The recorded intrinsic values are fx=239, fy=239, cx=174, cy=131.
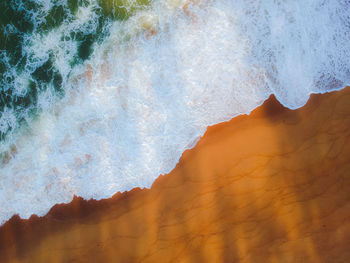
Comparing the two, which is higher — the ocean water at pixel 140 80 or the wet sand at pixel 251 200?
the ocean water at pixel 140 80

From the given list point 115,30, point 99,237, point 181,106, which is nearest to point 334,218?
point 181,106

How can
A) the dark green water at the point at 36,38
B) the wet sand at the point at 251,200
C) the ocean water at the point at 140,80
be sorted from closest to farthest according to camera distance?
the wet sand at the point at 251,200 → the ocean water at the point at 140,80 → the dark green water at the point at 36,38

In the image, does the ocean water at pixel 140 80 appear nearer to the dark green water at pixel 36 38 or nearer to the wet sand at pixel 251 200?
the dark green water at pixel 36 38

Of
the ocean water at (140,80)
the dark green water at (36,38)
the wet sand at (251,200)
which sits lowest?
the wet sand at (251,200)

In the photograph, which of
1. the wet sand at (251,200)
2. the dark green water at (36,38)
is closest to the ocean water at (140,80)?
the dark green water at (36,38)

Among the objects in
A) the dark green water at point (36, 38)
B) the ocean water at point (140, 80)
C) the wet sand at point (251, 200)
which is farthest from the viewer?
the dark green water at point (36, 38)

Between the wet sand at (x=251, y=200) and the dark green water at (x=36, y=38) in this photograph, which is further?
the dark green water at (x=36, y=38)

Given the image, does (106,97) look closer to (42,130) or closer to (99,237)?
(42,130)
